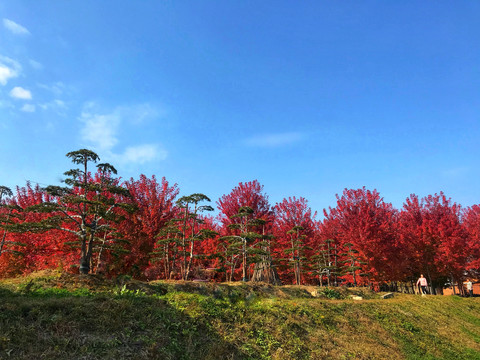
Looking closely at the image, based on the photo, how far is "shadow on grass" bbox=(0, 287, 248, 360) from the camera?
4555mm

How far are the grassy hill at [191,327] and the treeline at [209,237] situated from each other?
3.89 m

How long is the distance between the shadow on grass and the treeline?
5574 mm

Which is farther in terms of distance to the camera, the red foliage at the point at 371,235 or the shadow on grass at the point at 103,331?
the red foliage at the point at 371,235

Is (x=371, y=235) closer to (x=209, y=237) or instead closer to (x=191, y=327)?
(x=209, y=237)

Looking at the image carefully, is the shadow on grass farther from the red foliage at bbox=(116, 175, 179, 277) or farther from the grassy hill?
the red foliage at bbox=(116, 175, 179, 277)

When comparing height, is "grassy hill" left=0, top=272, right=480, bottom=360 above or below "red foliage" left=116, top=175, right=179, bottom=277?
below

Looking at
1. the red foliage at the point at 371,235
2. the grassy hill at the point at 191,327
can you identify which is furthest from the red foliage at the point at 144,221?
the red foliage at the point at 371,235

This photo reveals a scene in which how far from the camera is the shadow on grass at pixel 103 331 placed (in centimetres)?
455

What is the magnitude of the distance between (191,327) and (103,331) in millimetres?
1782

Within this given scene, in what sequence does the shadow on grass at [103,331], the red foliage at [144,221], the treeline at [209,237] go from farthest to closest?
the red foliage at [144,221] → the treeline at [209,237] → the shadow on grass at [103,331]

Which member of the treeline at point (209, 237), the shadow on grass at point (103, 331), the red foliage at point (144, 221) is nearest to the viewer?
the shadow on grass at point (103, 331)

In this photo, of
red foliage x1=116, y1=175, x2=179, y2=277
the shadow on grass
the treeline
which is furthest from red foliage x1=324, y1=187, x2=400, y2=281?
the shadow on grass

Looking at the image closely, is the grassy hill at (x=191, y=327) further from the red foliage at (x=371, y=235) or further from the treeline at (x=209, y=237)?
the red foliage at (x=371, y=235)

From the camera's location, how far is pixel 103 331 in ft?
17.3
